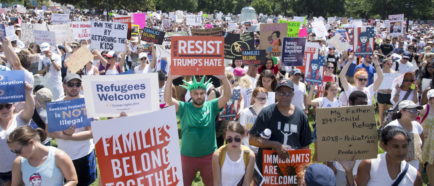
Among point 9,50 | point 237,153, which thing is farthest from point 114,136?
point 9,50

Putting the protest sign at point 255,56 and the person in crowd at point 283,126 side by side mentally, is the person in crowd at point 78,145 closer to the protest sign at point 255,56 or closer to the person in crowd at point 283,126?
the person in crowd at point 283,126

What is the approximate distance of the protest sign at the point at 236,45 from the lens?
941 centimetres

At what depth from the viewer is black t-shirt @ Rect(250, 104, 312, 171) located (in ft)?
14.6

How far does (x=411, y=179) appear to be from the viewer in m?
3.67

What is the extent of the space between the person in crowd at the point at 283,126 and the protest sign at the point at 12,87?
2.47 metres

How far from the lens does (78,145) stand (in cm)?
482

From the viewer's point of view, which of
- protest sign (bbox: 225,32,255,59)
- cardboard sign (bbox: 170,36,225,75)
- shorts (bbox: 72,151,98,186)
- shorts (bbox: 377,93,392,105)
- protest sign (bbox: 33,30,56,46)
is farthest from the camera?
protest sign (bbox: 33,30,56,46)

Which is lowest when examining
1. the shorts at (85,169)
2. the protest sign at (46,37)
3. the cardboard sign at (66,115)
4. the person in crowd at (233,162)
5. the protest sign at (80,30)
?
the shorts at (85,169)

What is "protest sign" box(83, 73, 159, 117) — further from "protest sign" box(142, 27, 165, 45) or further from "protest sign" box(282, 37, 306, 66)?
"protest sign" box(142, 27, 165, 45)

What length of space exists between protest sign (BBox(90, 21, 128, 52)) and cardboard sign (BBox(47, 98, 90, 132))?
5.63m

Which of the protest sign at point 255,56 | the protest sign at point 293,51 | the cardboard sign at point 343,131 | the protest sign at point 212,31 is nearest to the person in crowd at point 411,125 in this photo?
the cardboard sign at point 343,131

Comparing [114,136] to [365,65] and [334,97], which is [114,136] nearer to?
[334,97]

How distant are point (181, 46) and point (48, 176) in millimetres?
2231

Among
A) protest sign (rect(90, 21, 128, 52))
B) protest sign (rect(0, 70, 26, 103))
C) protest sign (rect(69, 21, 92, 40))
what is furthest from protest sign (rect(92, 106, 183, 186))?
protest sign (rect(69, 21, 92, 40))
